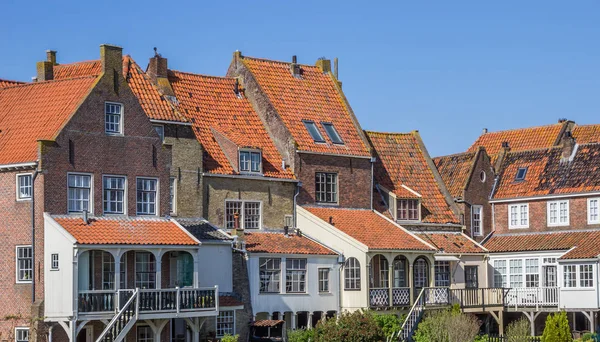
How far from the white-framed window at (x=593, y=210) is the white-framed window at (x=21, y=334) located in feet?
97.6

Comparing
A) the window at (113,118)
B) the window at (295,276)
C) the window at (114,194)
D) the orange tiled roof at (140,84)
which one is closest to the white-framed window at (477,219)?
the window at (295,276)

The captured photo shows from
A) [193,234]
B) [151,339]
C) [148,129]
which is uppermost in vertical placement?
[148,129]

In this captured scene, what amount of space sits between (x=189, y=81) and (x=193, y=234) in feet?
33.7

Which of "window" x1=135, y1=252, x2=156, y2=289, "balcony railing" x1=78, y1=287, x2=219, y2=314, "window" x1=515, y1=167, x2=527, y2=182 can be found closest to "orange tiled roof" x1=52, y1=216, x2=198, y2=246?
"window" x1=135, y1=252, x2=156, y2=289

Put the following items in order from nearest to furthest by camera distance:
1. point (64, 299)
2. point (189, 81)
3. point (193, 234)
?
point (64, 299) < point (193, 234) < point (189, 81)

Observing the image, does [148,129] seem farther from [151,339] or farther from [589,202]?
[589,202]

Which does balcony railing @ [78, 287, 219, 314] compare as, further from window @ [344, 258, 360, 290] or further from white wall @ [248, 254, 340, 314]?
window @ [344, 258, 360, 290]

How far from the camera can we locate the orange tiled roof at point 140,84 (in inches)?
2094

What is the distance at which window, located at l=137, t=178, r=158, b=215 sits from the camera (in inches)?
1972

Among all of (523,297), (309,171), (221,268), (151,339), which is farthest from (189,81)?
(523,297)

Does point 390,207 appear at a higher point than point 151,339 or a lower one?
higher

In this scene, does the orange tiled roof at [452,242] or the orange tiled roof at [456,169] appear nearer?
the orange tiled roof at [452,242]

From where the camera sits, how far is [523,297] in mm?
63188

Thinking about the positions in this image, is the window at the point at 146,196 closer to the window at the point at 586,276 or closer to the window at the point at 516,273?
the window at the point at 586,276
